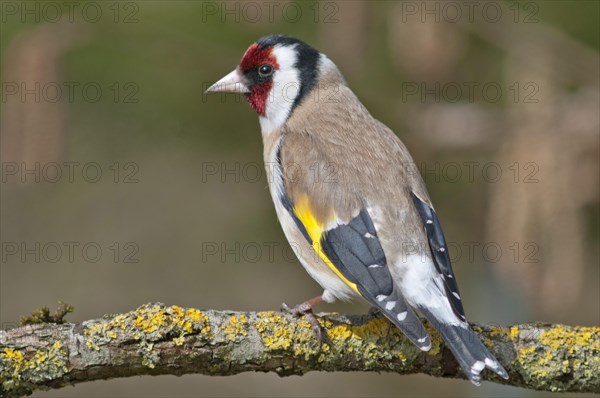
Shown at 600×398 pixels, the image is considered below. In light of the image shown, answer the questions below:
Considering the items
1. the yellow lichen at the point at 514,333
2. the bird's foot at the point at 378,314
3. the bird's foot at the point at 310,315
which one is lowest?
the yellow lichen at the point at 514,333

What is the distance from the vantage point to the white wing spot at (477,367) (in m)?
3.36

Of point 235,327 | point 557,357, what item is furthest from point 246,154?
point 557,357

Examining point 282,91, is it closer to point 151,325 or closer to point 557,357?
point 151,325

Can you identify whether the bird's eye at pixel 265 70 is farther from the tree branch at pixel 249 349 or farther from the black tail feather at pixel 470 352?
the black tail feather at pixel 470 352

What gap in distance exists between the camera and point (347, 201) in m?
3.99

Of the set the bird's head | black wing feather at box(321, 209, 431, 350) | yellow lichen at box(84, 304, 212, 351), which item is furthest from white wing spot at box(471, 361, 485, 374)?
the bird's head

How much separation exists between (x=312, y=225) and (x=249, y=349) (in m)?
0.73

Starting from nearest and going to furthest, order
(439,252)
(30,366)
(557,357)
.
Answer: (30,366) → (557,357) → (439,252)

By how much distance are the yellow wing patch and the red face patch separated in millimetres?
848

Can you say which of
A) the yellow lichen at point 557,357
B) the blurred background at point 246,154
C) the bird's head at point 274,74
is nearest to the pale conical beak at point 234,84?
the bird's head at point 274,74

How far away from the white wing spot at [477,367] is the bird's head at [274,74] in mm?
1866

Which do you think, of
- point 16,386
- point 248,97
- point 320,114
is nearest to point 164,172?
point 248,97

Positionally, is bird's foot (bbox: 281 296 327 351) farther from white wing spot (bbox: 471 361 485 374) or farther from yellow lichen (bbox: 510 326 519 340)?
yellow lichen (bbox: 510 326 519 340)

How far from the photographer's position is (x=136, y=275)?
24.5 ft
